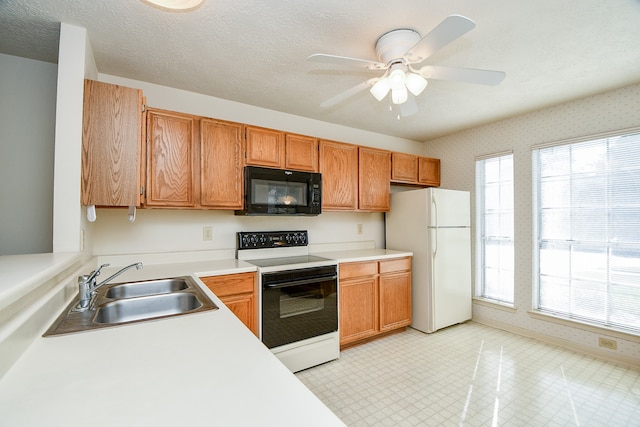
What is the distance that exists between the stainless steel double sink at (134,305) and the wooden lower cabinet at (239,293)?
31cm

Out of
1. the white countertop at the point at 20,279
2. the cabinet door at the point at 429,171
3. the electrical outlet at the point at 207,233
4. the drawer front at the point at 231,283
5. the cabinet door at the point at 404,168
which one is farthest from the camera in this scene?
the cabinet door at the point at 429,171

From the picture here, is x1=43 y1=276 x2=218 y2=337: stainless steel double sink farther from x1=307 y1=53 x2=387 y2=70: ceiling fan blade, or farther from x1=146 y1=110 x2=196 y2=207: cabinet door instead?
x1=307 y1=53 x2=387 y2=70: ceiling fan blade

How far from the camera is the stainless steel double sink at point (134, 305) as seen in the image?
1.10 m

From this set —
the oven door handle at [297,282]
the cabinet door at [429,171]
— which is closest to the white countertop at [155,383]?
the oven door handle at [297,282]

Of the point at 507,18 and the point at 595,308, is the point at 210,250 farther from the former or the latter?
the point at 595,308

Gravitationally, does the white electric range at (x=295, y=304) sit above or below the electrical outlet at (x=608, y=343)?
above

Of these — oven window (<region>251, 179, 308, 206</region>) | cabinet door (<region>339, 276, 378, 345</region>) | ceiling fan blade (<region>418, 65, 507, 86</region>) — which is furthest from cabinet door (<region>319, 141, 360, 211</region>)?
ceiling fan blade (<region>418, 65, 507, 86</region>)

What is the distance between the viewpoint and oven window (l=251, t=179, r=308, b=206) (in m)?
2.56

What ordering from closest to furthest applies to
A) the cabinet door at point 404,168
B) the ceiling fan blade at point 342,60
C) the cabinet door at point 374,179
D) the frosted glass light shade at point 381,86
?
the ceiling fan blade at point 342,60
the frosted glass light shade at point 381,86
the cabinet door at point 374,179
the cabinet door at point 404,168

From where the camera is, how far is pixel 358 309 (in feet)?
9.45

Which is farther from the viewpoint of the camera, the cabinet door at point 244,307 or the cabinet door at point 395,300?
the cabinet door at point 395,300

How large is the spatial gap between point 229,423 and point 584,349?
354 cm

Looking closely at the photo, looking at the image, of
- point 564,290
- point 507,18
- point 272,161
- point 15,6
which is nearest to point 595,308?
point 564,290

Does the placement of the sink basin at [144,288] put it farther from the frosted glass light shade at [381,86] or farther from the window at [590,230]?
the window at [590,230]
